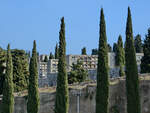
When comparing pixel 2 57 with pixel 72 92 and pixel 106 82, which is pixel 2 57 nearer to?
pixel 72 92

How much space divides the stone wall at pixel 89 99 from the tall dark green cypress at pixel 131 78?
375cm

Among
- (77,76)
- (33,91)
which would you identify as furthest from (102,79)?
(77,76)

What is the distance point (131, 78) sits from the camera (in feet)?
80.0

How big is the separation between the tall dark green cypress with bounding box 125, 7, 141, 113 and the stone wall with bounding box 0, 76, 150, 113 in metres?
3.75

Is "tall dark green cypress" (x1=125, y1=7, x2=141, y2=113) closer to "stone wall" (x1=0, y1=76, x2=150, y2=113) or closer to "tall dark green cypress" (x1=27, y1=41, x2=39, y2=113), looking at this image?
"stone wall" (x1=0, y1=76, x2=150, y2=113)

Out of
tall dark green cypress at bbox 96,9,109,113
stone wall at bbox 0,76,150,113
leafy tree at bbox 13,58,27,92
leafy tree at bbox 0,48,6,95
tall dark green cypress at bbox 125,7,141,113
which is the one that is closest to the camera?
tall dark green cypress at bbox 125,7,141,113

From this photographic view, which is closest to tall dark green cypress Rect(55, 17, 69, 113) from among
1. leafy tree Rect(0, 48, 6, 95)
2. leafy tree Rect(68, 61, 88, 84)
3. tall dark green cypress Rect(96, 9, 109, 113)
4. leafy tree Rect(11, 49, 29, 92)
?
tall dark green cypress Rect(96, 9, 109, 113)

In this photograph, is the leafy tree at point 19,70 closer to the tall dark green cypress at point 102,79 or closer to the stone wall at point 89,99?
the stone wall at point 89,99

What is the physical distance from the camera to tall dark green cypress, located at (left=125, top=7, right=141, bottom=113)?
23797 mm

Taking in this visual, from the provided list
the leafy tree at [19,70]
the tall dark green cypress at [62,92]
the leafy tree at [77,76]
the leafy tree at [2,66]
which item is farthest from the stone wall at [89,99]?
the leafy tree at [77,76]

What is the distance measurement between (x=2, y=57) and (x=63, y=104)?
78.2 feet

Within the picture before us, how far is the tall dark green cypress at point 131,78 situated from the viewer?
23.8 meters

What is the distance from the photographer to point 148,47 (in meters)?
42.8

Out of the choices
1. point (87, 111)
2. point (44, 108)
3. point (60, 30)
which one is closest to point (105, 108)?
point (87, 111)
